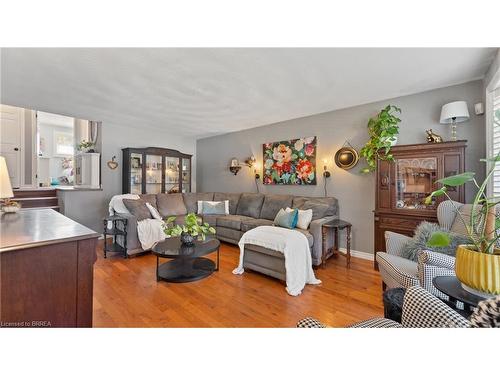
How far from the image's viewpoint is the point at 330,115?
11.8 ft

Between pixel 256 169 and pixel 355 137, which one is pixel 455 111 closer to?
pixel 355 137

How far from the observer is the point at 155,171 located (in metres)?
4.90

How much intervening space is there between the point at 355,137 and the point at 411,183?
3.51 ft

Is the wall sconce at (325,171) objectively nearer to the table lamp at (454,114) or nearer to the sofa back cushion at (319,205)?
the sofa back cushion at (319,205)

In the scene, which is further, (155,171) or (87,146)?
(155,171)

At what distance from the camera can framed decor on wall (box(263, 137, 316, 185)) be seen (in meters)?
3.85

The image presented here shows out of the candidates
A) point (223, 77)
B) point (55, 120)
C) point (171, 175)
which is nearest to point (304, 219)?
point (223, 77)

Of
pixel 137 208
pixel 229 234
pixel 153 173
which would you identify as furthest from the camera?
pixel 153 173

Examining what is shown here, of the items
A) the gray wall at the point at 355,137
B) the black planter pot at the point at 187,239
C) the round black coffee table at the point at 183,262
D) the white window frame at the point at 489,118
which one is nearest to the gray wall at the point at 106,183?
the gray wall at the point at 355,137
